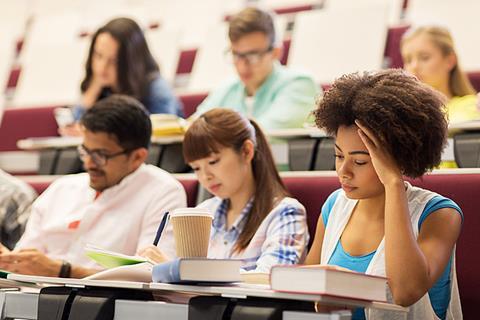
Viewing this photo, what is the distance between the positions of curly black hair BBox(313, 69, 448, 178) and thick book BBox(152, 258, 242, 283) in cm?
22

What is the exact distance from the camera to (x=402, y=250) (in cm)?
90

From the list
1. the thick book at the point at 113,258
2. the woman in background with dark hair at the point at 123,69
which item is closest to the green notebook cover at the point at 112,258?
the thick book at the point at 113,258

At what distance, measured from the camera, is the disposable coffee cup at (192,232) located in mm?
949

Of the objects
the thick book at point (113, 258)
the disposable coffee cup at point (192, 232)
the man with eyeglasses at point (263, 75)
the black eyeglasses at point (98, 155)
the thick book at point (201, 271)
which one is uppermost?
the man with eyeglasses at point (263, 75)

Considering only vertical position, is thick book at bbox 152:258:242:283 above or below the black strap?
above

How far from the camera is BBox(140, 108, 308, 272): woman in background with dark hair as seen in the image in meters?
1.23

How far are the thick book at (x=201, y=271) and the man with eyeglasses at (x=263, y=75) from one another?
34.9 inches

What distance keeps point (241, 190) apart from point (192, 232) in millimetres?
377

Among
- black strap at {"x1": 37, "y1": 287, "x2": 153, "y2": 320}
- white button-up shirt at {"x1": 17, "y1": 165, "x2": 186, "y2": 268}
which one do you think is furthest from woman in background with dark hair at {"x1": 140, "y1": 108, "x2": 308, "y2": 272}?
black strap at {"x1": 37, "y1": 287, "x2": 153, "y2": 320}

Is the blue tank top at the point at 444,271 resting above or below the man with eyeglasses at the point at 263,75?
below

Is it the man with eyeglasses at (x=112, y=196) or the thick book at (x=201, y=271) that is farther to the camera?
the man with eyeglasses at (x=112, y=196)

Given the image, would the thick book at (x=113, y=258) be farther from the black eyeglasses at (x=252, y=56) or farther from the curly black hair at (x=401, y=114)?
the black eyeglasses at (x=252, y=56)

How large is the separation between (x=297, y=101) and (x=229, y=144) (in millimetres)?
479

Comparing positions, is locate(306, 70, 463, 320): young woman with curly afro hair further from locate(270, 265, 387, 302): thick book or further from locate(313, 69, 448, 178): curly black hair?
locate(270, 265, 387, 302): thick book
